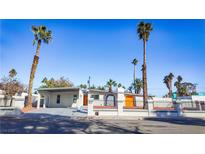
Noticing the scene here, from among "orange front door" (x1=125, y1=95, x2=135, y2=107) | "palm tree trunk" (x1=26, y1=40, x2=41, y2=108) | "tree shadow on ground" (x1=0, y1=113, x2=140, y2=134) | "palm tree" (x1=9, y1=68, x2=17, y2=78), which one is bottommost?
"tree shadow on ground" (x1=0, y1=113, x2=140, y2=134)

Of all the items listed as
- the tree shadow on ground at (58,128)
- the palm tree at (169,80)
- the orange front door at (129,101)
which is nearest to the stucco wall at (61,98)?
the orange front door at (129,101)

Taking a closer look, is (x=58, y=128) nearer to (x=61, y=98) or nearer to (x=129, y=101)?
(x=61, y=98)

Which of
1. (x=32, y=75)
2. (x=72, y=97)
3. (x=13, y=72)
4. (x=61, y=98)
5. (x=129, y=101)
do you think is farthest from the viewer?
(x=13, y=72)

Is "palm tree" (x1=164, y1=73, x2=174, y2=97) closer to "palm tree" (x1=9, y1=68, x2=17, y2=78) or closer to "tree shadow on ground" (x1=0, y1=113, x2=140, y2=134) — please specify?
"palm tree" (x1=9, y1=68, x2=17, y2=78)

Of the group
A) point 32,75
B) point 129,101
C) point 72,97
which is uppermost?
point 32,75

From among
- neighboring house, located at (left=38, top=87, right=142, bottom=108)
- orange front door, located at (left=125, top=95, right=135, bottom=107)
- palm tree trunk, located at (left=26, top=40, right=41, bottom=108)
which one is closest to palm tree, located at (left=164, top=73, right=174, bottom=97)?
orange front door, located at (left=125, top=95, right=135, bottom=107)

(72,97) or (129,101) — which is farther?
(129,101)

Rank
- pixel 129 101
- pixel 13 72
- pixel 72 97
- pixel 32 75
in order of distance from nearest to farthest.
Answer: pixel 32 75
pixel 72 97
pixel 129 101
pixel 13 72

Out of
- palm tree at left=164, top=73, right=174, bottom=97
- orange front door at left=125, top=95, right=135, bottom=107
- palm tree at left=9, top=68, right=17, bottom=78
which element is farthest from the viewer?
palm tree at left=164, top=73, right=174, bottom=97

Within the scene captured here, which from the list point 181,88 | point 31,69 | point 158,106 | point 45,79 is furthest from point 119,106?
point 181,88

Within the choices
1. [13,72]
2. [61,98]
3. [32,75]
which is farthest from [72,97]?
[13,72]

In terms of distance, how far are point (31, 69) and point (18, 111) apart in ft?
23.4

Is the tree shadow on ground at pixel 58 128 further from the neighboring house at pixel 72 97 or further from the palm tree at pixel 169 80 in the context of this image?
the palm tree at pixel 169 80

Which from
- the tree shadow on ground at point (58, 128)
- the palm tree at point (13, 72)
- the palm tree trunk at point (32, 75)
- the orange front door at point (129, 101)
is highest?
the palm tree at point (13, 72)
